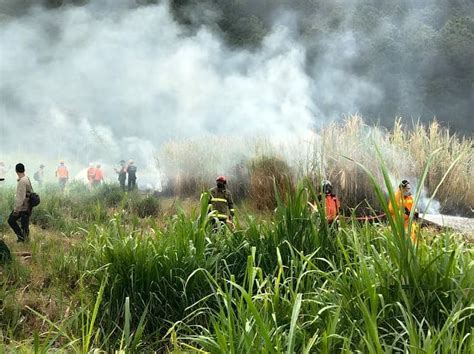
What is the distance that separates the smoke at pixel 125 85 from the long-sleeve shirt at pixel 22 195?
912 centimetres

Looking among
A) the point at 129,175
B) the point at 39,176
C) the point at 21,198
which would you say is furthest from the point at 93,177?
the point at 21,198

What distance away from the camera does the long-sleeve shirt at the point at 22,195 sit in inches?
234

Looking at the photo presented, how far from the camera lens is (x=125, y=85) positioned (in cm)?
1827

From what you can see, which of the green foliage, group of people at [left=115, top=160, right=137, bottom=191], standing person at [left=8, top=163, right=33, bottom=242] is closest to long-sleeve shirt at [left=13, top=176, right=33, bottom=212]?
standing person at [left=8, top=163, right=33, bottom=242]

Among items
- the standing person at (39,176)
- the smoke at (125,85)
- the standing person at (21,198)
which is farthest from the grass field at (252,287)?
the smoke at (125,85)

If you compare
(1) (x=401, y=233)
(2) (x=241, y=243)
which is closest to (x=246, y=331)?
(1) (x=401, y=233)

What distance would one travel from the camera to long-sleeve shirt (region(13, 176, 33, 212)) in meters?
5.94

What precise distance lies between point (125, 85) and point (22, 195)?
12.7 metres

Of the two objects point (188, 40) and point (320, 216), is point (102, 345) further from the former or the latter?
point (188, 40)

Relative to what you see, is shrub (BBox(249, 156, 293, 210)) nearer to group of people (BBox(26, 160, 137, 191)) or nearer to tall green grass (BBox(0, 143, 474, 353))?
group of people (BBox(26, 160, 137, 191))

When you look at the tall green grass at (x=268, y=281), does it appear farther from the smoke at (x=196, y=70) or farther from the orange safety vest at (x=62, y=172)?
the smoke at (x=196, y=70)

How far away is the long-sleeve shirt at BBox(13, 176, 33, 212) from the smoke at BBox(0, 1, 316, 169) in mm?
9118

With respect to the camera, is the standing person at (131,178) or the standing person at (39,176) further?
the standing person at (39,176)

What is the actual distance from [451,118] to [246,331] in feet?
61.0
